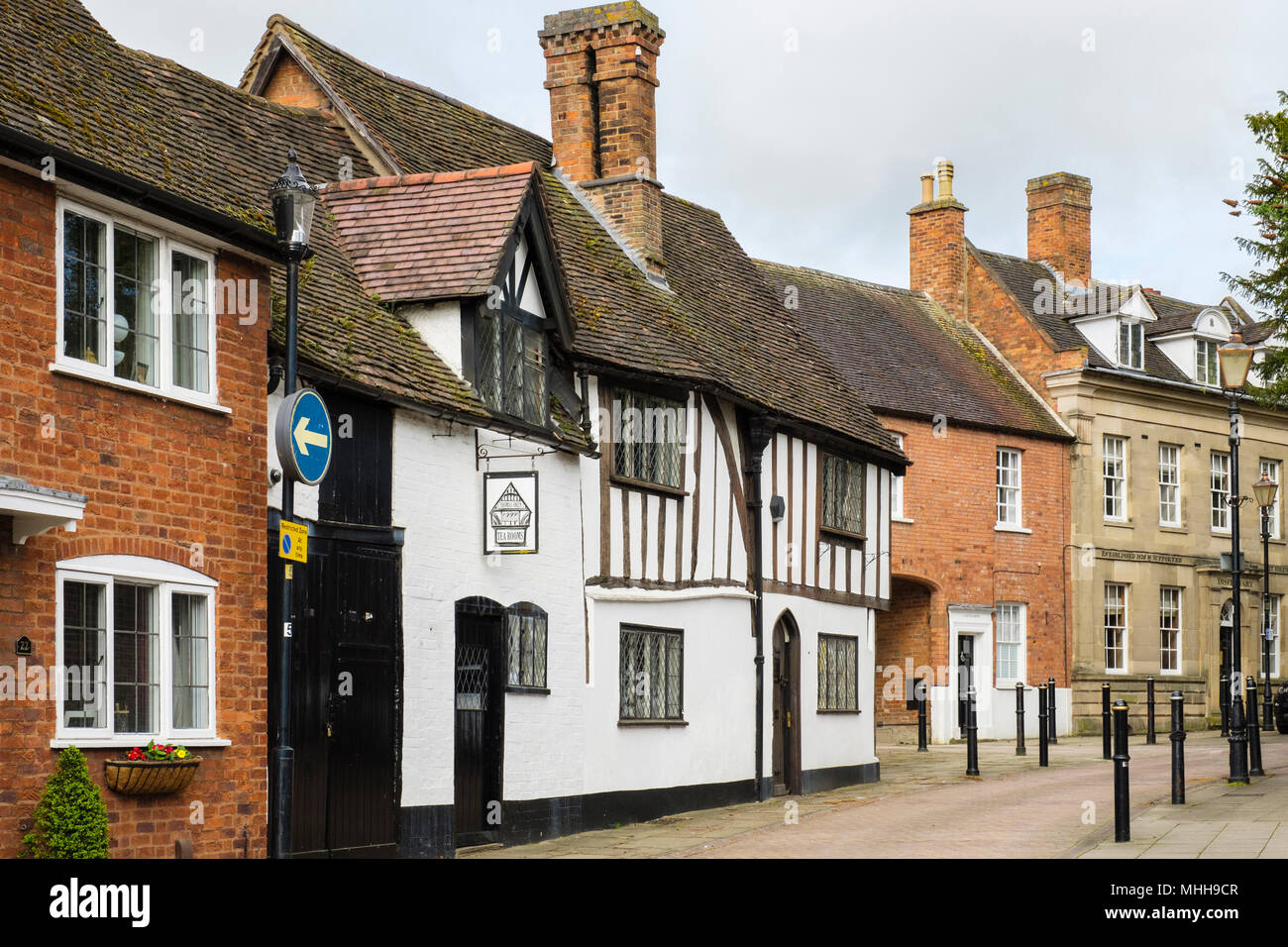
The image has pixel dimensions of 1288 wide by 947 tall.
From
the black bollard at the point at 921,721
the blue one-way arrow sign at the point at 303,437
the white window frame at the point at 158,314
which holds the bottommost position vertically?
the black bollard at the point at 921,721

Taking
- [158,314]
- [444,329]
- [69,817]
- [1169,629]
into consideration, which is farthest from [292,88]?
[1169,629]

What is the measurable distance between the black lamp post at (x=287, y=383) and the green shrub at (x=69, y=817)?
1.24m

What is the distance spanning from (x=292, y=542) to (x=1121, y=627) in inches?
1177

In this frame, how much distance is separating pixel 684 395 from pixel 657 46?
5.81 m

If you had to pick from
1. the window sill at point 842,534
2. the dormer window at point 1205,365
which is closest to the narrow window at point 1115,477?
the dormer window at point 1205,365

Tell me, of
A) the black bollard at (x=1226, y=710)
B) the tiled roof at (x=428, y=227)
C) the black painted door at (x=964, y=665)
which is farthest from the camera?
the black painted door at (x=964, y=665)

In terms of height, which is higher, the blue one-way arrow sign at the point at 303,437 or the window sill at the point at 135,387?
the window sill at the point at 135,387

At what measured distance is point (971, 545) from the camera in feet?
115

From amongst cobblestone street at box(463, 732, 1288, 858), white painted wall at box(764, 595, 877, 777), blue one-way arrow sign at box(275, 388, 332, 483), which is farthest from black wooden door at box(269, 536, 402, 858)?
white painted wall at box(764, 595, 877, 777)

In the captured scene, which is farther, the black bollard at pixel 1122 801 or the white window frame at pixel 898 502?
the white window frame at pixel 898 502

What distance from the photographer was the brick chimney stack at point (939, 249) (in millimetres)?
39062

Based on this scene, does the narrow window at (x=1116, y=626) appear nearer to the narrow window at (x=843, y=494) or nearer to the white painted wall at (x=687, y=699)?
the narrow window at (x=843, y=494)

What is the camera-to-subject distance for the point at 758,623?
71.3ft
